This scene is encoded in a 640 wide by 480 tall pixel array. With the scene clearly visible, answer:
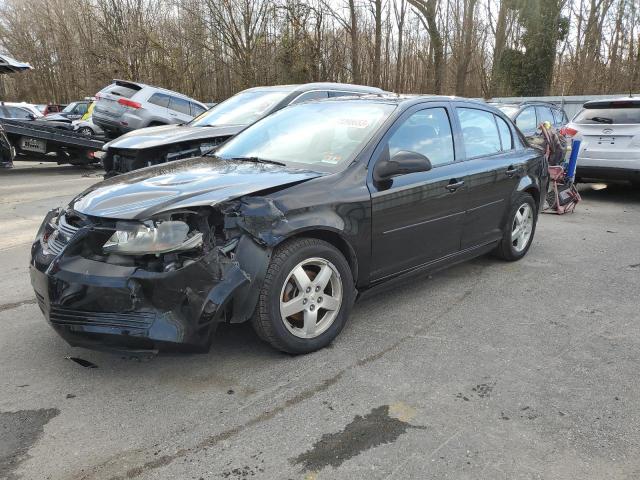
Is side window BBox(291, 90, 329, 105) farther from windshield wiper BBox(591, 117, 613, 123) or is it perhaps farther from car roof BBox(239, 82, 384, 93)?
windshield wiper BBox(591, 117, 613, 123)

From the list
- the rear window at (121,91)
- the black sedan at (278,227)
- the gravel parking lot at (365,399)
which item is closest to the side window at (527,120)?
the black sedan at (278,227)

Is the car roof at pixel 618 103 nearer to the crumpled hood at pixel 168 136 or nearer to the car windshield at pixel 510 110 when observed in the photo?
the car windshield at pixel 510 110

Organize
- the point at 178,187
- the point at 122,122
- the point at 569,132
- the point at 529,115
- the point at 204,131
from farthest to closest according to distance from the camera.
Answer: the point at 122,122 < the point at 529,115 < the point at 569,132 < the point at 204,131 < the point at 178,187

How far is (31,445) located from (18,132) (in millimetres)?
10975

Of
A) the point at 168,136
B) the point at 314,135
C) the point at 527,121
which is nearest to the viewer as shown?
the point at 314,135

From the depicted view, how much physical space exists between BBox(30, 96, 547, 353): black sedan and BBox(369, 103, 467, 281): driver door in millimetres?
13

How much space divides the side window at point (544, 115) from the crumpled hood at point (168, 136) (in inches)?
268

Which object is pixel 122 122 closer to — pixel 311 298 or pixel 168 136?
pixel 168 136

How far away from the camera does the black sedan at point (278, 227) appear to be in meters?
2.80

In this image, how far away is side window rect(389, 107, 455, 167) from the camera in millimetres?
3967

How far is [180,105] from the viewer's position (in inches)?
579

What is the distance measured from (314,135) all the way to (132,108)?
1098cm

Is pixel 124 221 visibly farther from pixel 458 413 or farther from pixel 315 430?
pixel 458 413

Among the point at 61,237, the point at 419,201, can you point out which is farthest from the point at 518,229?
the point at 61,237
